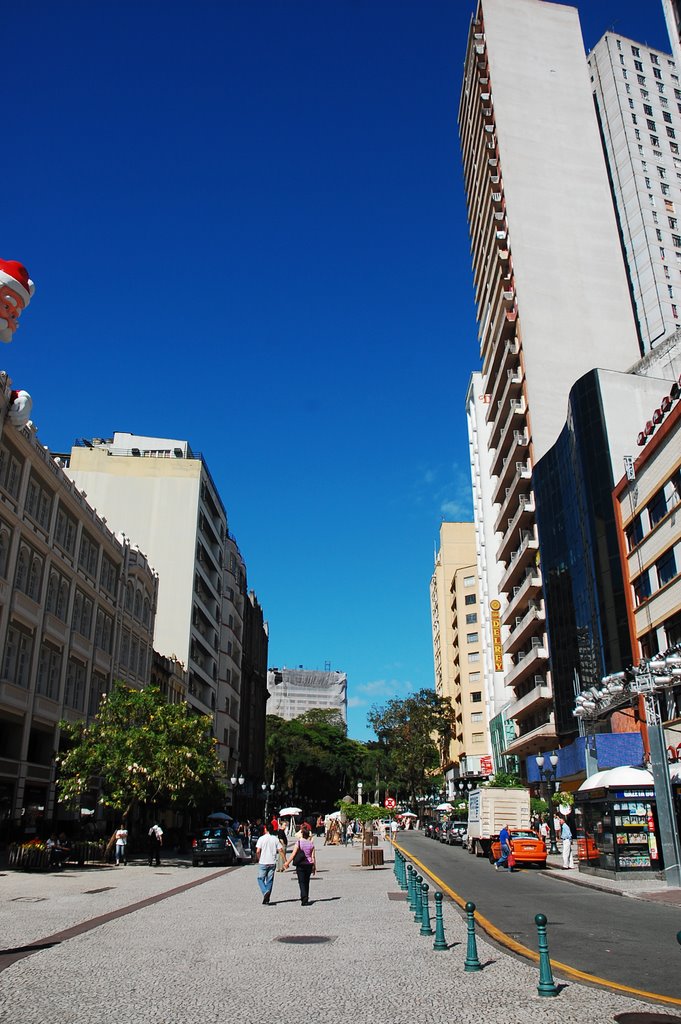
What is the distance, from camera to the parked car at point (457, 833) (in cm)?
4749

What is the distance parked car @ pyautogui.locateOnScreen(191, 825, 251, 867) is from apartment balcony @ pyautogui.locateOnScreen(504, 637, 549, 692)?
83.5ft

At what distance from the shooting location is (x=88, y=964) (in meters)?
10.2

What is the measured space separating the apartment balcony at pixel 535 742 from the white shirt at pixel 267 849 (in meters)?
35.8

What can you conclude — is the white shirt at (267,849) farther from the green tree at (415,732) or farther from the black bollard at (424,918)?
the green tree at (415,732)

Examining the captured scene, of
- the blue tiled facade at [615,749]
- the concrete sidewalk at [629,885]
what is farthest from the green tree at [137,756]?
the blue tiled facade at [615,749]

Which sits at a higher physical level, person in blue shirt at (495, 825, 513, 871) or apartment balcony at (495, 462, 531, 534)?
apartment balcony at (495, 462, 531, 534)

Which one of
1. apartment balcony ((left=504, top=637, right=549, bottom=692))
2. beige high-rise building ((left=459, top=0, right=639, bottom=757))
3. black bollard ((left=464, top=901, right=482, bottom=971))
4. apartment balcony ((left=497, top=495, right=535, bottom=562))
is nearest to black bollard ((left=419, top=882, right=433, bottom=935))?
black bollard ((left=464, top=901, right=482, bottom=971))

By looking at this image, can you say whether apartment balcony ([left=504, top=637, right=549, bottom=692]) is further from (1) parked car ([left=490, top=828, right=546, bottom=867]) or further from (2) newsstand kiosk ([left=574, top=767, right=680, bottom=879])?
(2) newsstand kiosk ([left=574, top=767, right=680, bottom=879])

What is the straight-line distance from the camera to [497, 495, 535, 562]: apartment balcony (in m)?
56.9

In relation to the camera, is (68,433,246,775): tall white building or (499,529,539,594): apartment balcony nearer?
(499,529,539,594): apartment balcony

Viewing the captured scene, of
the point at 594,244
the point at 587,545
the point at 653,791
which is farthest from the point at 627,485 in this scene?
the point at 594,244

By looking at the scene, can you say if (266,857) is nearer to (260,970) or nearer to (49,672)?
(260,970)

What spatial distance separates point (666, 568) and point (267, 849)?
80.3ft

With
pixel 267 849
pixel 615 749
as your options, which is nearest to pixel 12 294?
pixel 267 849
